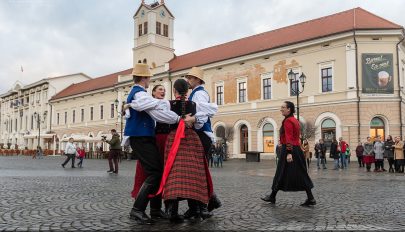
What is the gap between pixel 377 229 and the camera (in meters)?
5.03

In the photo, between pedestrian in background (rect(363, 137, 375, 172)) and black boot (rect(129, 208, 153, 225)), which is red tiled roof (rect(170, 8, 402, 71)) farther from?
black boot (rect(129, 208, 153, 225))

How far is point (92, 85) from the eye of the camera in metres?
60.5

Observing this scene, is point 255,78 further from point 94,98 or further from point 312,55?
point 94,98

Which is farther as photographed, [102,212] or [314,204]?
[314,204]

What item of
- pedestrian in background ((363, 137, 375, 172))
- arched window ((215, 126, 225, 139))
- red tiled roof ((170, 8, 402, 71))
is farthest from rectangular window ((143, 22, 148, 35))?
pedestrian in background ((363, 137, 375, 172))

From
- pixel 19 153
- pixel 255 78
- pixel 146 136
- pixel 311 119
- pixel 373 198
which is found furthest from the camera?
pixel 19 153

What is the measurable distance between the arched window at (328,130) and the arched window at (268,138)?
5040 millimetres

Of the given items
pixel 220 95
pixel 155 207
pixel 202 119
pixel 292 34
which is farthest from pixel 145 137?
pixel 220 95

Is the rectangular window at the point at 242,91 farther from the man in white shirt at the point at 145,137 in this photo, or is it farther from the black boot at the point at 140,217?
the black boot at the point at 140,217

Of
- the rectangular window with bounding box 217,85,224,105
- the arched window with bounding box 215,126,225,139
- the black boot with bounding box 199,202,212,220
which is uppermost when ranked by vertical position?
the rectangular window with bounding box 217,85,224,105

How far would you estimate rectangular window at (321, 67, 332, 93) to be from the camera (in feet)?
106

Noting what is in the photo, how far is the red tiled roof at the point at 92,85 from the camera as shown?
185 ft

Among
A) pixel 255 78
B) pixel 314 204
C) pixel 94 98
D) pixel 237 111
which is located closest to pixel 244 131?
pixel 237 111

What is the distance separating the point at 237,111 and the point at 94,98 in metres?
26.6
